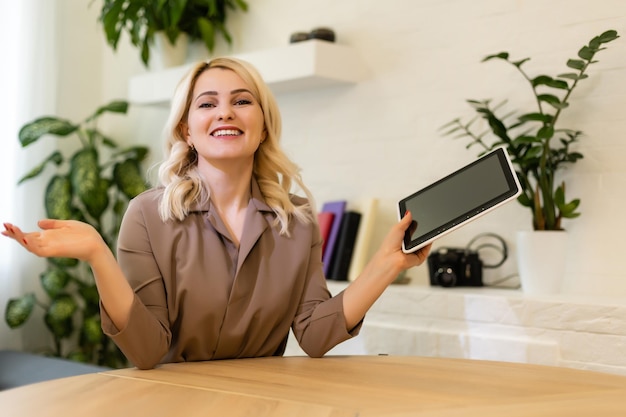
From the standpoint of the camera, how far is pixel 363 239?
3197 mm

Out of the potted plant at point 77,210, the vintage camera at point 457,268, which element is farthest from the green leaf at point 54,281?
the vintage camera at point 457,268

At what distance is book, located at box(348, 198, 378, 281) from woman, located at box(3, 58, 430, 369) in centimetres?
100

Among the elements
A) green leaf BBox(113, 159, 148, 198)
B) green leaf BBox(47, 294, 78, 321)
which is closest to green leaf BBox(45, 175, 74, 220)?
green leaf BBox(113, 159, 148, 198)

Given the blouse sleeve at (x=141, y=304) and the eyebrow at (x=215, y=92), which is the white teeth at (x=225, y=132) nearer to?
the eyebrow at (x=215, y=92)

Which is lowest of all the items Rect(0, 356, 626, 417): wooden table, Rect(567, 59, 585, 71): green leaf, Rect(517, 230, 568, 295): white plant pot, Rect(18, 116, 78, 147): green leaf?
Rect(0, 356, 626, 417): wooden table

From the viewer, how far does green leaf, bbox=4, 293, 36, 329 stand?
12.1ft

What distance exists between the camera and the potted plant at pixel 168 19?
3.73 meters

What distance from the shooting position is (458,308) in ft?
8.84

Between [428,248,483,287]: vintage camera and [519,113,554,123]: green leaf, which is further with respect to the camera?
[428,248,483,287]: vintage camera

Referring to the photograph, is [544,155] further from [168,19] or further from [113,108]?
[113,108]

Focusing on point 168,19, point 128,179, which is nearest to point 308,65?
point 168,19

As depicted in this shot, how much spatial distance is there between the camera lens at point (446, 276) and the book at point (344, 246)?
436 millimetres

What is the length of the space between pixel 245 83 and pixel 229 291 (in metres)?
0.56

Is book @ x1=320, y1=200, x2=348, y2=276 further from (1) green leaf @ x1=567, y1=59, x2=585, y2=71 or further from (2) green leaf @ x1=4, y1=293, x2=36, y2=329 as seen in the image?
(2) green leaf @ x1=4, y1=293, x2=36, y2=329
